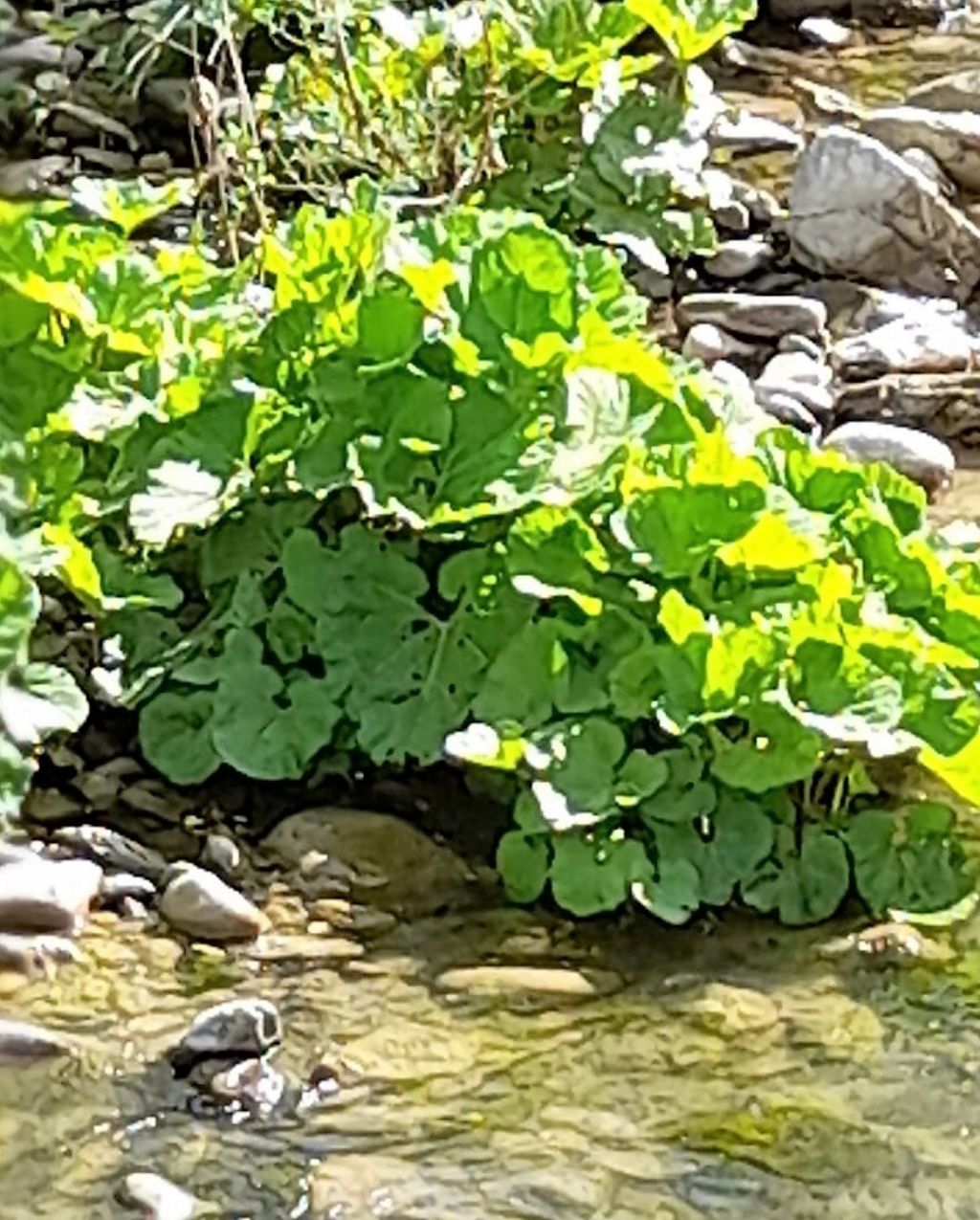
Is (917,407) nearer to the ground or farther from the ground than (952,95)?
nearer to the ground

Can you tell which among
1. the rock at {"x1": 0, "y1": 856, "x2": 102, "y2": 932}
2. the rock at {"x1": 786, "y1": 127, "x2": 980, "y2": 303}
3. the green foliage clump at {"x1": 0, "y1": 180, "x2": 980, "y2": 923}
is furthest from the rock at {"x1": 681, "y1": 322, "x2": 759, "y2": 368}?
the rock at {"x1": 0, "y1": 856, "x2": 102, "y2": 932}

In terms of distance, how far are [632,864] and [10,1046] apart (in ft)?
2.03

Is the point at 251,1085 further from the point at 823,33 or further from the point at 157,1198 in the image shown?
the point at 823,33

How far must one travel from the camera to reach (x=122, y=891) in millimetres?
2592

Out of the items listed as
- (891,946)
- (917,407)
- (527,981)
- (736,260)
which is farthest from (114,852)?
(736,260)

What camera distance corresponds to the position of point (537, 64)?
3.91 meters

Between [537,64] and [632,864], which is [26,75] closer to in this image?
[537,64]

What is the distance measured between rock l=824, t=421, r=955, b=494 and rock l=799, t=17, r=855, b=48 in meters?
1.85

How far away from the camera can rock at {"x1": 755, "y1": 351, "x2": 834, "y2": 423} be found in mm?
3596

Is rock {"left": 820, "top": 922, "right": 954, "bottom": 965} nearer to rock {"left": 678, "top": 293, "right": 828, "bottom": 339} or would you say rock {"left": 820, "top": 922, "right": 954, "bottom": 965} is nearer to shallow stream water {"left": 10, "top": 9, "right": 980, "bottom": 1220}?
shallow stream water {"left": 10, "top": 9, "right": 980, "bottom": 1220}

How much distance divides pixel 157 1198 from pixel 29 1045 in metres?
0.27

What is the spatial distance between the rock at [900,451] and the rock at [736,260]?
1.95 feet

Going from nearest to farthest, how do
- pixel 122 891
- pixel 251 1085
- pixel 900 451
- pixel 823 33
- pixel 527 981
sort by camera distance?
pixel 251 1085 < pixel 527 981 < pixel 122 891 < pixel 900 451 < pixel 823 33

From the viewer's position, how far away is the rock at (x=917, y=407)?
3686 millimetres
